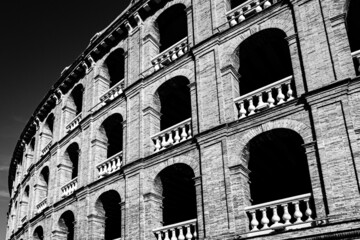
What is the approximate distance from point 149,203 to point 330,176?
687cm

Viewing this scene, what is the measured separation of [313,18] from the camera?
43.5 ft

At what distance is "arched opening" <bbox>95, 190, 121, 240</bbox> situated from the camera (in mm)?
18406

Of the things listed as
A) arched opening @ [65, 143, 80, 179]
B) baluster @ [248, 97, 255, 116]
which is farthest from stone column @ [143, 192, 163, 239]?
arched opening @ [65, 143, 80, 179]

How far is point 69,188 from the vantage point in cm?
2136

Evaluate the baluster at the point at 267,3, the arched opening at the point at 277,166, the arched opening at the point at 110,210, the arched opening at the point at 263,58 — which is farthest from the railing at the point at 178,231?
the baluster at the point at 267,3

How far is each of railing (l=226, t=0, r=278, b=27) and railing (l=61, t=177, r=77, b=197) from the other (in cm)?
1067

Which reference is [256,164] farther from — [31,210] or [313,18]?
[31,210]

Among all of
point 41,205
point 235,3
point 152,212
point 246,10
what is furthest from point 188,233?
point 41,205

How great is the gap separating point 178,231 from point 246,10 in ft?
26.9

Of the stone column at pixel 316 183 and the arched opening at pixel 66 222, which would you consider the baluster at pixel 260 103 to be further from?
the arched opening at pixel 66 222

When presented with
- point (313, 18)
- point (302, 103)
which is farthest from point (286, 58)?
point (302, 103)

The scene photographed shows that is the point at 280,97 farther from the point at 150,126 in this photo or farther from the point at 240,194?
the point at 150,126

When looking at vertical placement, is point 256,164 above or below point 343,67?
below

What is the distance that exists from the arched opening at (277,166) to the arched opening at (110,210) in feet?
19.3
